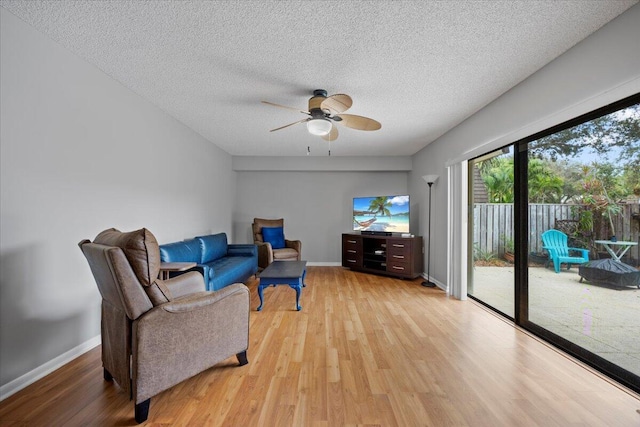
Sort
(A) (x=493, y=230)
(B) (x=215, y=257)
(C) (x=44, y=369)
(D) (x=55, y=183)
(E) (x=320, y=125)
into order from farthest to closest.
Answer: (B) (x=215, y=257)
(A) (x=493, y=230)
(E) (x=320, y=125)
(D) (x=55, y=183)
(C) (x=44, y=369)

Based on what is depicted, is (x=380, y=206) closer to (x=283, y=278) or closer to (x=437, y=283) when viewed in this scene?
(x=437, y=283)

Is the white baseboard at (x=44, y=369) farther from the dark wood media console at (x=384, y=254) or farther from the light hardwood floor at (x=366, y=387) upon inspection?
the dark wood media console at (x=384, y=254)

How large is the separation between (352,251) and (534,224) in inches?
132

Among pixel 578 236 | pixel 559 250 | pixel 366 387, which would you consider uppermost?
pixel 578 236

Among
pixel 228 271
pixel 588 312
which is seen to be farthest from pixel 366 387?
pixel 228 271

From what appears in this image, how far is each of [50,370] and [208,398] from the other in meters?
1.25

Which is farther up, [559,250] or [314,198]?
[314,198]

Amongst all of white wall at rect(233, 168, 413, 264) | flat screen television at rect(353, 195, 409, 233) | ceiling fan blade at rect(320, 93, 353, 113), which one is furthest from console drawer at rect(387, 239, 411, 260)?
ceiling fan blade at rect(320, 93, 353, 113)

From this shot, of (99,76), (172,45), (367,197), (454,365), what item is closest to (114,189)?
(99,76)

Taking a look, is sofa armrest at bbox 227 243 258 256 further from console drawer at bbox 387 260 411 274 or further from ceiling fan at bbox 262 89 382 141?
ceiling fan at bbox 262 89 382 141

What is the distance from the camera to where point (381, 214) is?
545 cm

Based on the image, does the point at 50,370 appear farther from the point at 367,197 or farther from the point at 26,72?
the point at 367,197

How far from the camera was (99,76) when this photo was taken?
2377mm

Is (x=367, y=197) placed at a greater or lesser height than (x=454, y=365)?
greater
